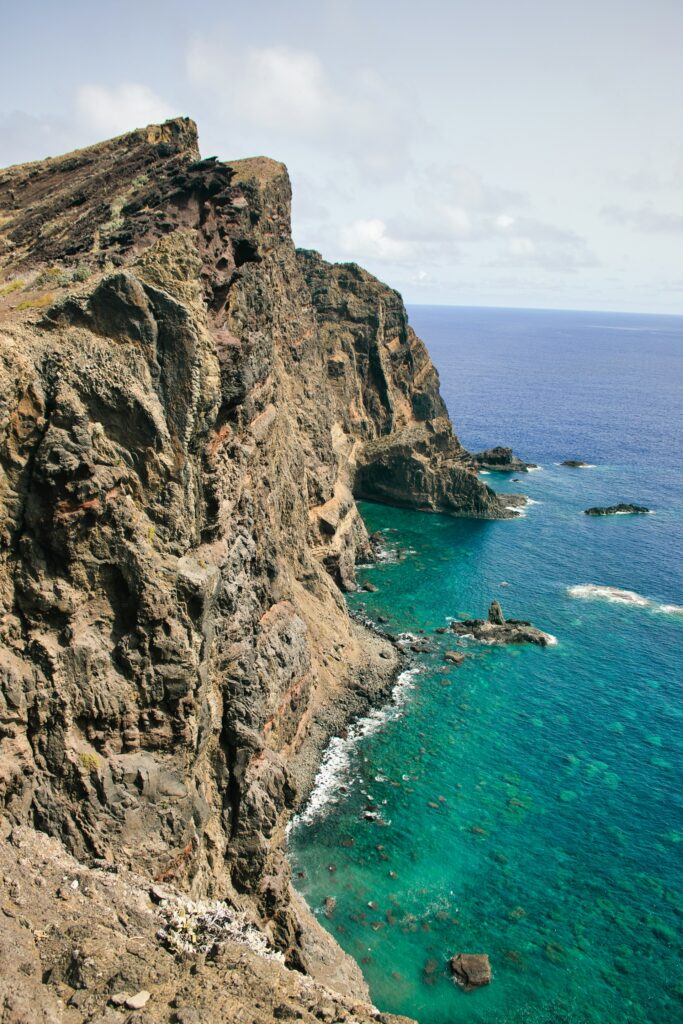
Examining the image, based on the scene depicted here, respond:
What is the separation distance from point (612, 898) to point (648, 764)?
14775mm

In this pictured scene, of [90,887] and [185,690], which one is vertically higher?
[185,690]

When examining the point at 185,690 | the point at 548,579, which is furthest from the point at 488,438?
the point at 185,690

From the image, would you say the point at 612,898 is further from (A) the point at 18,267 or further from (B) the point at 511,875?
(A) the point at 18,267

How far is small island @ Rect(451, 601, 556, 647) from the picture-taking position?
242 feet

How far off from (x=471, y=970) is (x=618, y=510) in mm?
87694

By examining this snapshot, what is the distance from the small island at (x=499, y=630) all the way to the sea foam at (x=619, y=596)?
11.7 metres

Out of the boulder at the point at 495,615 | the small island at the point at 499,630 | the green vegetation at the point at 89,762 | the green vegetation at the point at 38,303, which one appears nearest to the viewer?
the green vegetation at the point at 89,762

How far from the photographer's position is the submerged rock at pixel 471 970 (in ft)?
126

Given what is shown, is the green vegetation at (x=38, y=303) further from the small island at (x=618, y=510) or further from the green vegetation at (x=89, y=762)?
the small island at (x=618, y=510)

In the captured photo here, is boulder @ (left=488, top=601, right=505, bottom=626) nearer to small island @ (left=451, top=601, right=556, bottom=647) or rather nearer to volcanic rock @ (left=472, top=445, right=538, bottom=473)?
small island @ (left=451, top=601, right=556, bottom=647)

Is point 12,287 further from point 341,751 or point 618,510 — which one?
point 618,510

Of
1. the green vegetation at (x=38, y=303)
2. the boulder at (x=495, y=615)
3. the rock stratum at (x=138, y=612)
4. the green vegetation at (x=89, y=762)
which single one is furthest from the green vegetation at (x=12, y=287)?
the boulder at (x=495, y=615)

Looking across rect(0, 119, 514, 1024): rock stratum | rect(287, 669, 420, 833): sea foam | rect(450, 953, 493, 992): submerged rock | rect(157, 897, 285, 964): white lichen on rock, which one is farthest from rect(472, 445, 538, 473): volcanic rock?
rect(157, 897, 285, 964): white lichen on rock

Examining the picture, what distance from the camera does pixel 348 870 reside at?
45.4 metres
